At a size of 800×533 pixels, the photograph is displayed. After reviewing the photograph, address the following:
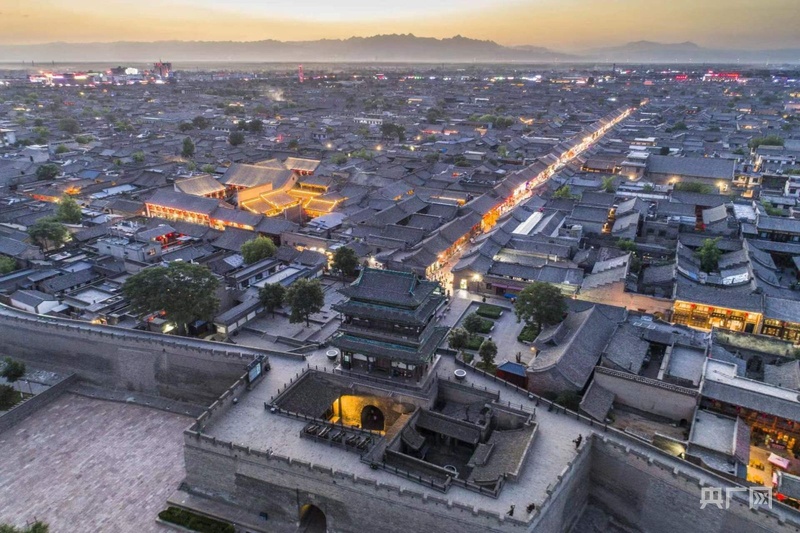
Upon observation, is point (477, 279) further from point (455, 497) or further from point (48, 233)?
point (48, 233)

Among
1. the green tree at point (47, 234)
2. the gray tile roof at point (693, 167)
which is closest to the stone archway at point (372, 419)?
the green tree at point (47, 234)

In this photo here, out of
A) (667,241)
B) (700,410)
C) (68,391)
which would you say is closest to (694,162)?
(667,241)

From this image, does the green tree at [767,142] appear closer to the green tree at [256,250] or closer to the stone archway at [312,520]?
the green tree at [256,250]

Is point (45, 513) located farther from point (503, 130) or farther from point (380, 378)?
point (503, 130)

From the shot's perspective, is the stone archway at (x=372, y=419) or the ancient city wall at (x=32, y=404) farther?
the ancient city wall at (x=32, y=404)

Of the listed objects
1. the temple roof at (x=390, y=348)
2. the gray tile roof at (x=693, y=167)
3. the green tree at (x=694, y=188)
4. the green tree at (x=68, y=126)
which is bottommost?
the temple roof at (x=390, y=348)

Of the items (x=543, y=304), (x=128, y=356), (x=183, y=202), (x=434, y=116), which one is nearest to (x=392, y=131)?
(x=434, y=116)
